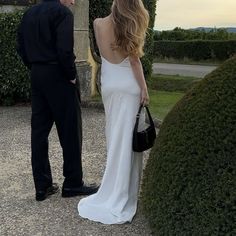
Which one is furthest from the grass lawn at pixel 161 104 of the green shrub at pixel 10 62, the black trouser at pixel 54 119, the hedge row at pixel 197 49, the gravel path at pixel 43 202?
the hedge row at pixel 197 49

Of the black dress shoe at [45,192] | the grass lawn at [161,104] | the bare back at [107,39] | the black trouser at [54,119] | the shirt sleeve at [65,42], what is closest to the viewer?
the bare back at [107,39]

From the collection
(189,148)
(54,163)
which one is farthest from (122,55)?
(54,163)

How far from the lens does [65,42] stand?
4.60 metres

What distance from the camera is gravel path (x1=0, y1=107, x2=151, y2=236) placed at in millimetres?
4328

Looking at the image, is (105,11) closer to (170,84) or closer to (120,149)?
(170,84)

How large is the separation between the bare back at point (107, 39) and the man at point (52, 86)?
0.31m

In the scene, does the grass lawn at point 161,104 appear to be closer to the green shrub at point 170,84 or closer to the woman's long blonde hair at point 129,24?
the green shrub at point 170,84

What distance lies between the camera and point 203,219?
330 centimetres

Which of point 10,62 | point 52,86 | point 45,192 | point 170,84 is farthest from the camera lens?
point 170,84

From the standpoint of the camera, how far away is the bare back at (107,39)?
436cm

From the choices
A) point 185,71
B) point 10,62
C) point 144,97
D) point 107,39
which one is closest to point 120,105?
point 144,97

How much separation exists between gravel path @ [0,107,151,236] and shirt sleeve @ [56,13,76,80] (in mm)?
1238

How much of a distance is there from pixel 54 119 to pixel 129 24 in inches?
47.1

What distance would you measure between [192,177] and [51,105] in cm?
183
